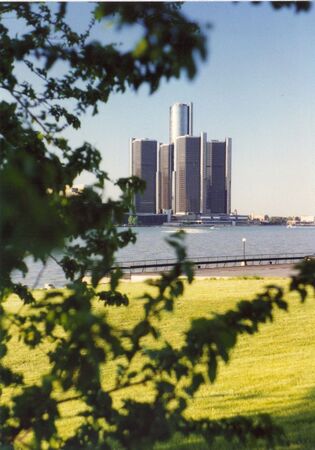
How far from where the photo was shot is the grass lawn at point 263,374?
6.19 metres

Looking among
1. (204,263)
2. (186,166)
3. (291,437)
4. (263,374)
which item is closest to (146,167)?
(291,437)

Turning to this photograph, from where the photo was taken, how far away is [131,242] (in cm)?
381

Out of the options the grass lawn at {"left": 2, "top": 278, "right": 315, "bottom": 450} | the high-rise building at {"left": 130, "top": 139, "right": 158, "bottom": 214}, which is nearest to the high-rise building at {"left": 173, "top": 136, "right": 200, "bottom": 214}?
the high-rise building at {"left": 130, "top": 139, "right": 158, "bottom": 214}

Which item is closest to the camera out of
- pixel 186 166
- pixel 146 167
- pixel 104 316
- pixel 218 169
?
pixel 104 316

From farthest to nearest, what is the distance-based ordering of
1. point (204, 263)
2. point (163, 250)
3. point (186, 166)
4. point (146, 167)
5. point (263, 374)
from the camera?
point (163, 250), point (204, 263), point (186, 166), point (263, 374), point (146, 167)

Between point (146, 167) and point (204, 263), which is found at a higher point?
point (146, 167)

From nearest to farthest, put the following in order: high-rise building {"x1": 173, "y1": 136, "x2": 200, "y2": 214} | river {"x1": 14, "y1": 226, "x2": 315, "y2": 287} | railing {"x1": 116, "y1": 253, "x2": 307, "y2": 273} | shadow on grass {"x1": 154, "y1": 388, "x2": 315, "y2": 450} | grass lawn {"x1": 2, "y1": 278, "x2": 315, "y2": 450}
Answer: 1. river {"x1": 14, "y1": 226, "x2": 315, "y2": 287}
2. shadow on grass {"x1": 154, "y1": 388, "x2": 315, "y2": 450}
3. grass lawn {"x1": 2, "y1": 278, "x2": 315, "y2": 450}
4. high-rise building {"x1": 173, "y1": 136, "x2": 200, "y2": 214}
5. railing {"x1": 116, "y1": 253, "x2": 307, "y2": 273}

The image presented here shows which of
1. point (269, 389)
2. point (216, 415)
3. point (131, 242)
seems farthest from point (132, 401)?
point (269, 389)

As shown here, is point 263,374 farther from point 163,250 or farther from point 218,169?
point 163,250

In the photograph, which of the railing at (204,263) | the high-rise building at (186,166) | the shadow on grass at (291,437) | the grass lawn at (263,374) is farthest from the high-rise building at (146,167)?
the railing at (204,263)

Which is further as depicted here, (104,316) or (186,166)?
(186,166)

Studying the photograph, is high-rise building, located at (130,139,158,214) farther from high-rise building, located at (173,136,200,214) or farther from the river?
high-rise building, located at (173,136,200,214)

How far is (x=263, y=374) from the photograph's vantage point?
29.2 ft

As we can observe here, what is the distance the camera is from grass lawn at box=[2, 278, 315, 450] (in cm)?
619
